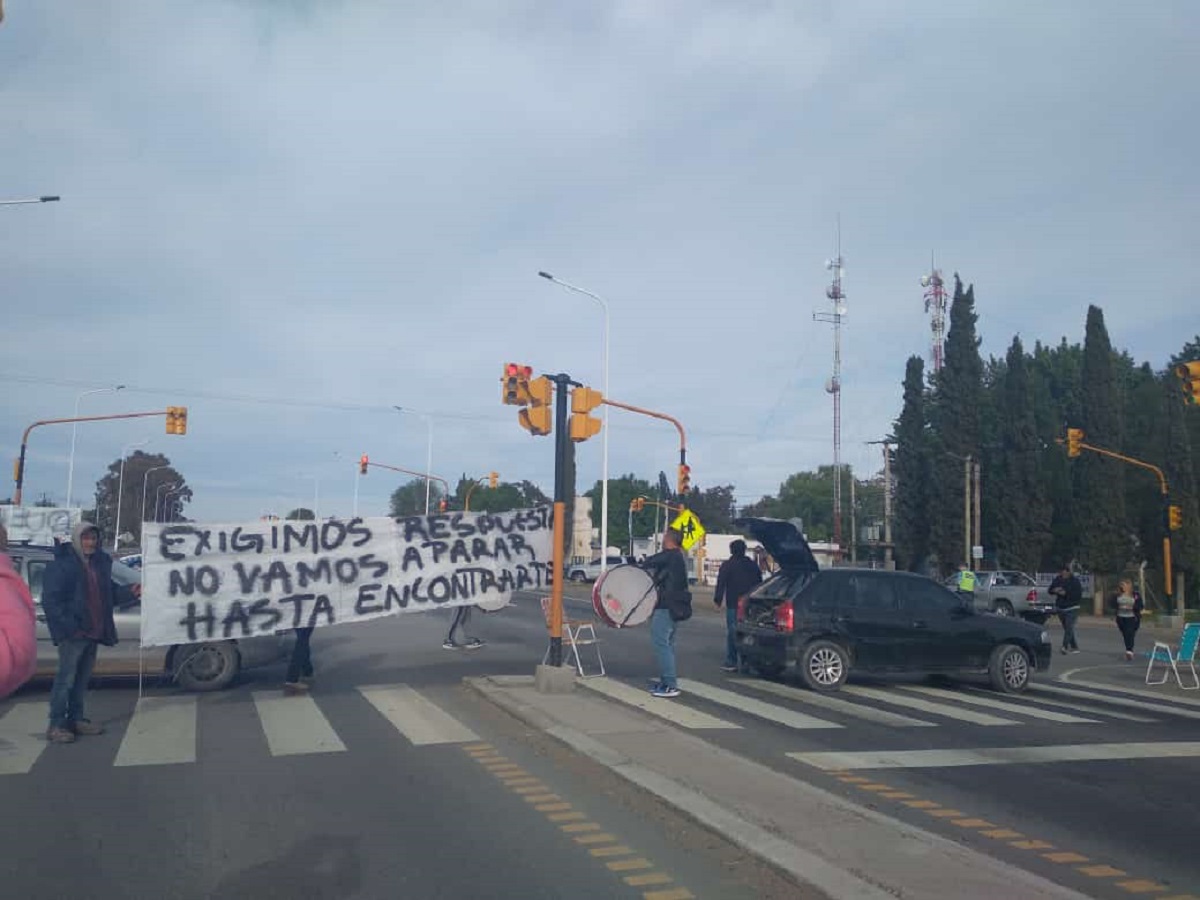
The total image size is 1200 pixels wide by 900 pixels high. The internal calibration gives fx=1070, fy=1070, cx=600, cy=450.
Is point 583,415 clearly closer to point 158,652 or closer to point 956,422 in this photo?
point 158,652

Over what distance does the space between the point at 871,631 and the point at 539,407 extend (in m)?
5.21

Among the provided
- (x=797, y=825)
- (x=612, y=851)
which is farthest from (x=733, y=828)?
(x=612, y=851)

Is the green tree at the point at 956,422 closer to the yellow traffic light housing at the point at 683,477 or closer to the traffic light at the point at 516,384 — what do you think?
the yellow traffic light housing at the point at 683,477

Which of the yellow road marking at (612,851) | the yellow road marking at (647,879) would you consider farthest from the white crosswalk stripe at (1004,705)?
the yellow road marking at (647,879)

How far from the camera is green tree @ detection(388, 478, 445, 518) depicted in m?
83.7

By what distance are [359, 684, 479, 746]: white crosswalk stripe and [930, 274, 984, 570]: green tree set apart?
49.8 meters

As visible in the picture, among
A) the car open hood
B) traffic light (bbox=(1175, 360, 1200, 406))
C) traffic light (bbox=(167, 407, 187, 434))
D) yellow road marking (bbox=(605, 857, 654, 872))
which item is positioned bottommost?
yellow road marking (bbox=(605, 857, 654, 872))

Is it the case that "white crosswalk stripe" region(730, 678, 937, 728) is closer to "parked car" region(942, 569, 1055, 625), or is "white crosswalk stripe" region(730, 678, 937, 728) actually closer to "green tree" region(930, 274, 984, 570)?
"parked car" region(942, 569, 1055, 625)

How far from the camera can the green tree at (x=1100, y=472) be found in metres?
52.2

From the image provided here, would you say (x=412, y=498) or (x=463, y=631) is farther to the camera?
(x=412, y=498)

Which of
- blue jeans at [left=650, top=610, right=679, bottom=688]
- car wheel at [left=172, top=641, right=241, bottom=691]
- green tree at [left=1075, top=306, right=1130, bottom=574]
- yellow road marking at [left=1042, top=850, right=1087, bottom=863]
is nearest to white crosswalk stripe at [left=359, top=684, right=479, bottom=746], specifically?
car wheel at [left=172, top=641, right=241, bottom=691]

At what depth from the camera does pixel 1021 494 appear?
5650cm

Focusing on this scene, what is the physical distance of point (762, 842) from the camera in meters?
6.25

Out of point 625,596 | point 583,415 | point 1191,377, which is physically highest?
point 1191,377
